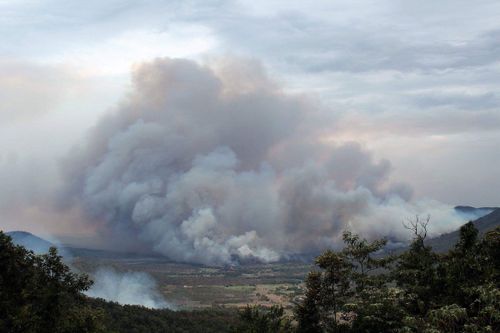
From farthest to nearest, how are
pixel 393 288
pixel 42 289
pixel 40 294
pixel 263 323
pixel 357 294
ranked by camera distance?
A: 1. pixel 263 323
2. pixel 357 294
3. pixel 393 288
4. pixel 42 289
5. pixel 40 294

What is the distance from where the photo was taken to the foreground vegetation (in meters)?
38.4

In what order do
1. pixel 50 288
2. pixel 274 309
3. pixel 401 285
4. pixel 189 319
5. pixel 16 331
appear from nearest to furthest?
→ pixel 16 331, pixel 50 288, pixel 401 285, pixel 274 309, pixel 189 319

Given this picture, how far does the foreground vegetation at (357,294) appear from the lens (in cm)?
3841

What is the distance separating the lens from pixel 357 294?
2050 inches

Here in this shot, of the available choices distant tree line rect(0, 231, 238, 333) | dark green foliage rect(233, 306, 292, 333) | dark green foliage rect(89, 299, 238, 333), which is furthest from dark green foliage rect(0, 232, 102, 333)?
dark green foliage rect(89, 299, 238, 333)

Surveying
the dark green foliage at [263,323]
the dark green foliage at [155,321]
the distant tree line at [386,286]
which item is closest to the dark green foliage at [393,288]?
the distant tree line at [386,286]

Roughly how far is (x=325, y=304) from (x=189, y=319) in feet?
392

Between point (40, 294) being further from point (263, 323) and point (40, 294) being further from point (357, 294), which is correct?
point (357, 294)

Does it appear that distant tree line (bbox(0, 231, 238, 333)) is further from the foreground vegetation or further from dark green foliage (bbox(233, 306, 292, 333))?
dark green foliage (bbox(233, 306, 292, 333))

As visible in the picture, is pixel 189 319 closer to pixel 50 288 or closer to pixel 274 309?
pixel 274 309

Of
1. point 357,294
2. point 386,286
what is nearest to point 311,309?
point 357,294

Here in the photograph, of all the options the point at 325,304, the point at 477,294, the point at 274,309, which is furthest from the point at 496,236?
the point at 274,309

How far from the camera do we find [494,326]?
117 feet

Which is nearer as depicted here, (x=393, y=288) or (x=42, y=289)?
(x=42, y=289)
